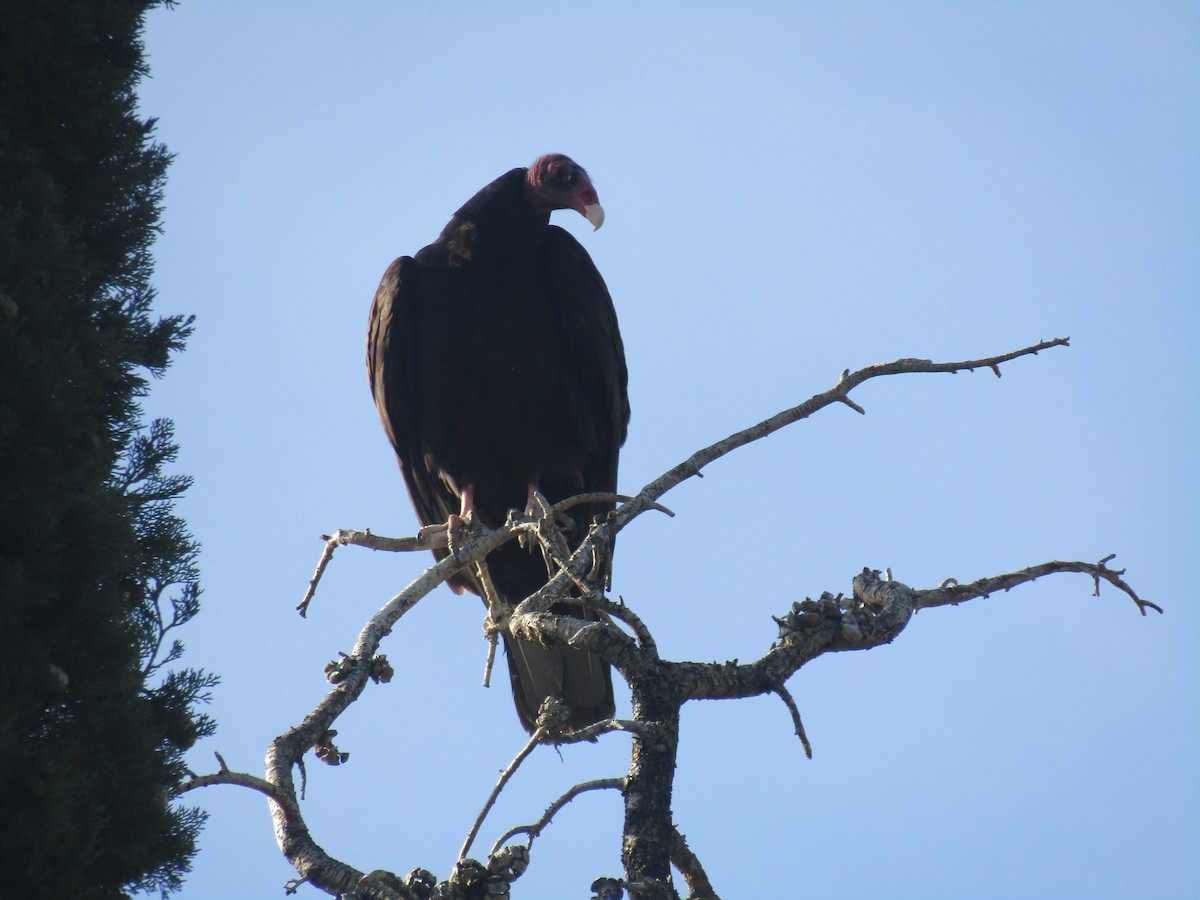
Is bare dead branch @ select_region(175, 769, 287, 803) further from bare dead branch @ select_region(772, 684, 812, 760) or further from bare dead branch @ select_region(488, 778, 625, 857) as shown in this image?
bare dead branch @ select_region(772, 684, 812, 760)

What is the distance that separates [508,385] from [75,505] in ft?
7.13

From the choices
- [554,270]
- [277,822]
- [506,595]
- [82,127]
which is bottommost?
[277,822]

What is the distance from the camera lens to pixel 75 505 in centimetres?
207

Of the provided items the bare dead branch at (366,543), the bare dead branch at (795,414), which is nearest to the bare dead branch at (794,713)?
the bare dead branch at (795,414)

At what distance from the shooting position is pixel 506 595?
4.47 m

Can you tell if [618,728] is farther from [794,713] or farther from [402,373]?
[402,373]

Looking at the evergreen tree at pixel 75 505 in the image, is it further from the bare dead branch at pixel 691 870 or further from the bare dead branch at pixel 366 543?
the bare dead branch at pixel 691 870

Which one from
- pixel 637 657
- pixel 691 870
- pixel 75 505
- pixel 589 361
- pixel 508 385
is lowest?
pixel 691 870

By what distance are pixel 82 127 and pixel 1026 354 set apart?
192cm

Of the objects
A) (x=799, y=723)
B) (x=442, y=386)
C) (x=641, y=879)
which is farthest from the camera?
(x=442, y=386)

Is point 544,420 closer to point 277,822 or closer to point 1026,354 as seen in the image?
point 1026,354

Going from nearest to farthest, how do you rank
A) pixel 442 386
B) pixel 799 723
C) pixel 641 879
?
pixel 641 879, pixel 799 723, pixel 442 386

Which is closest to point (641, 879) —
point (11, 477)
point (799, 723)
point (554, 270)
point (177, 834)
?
point (799, 723)

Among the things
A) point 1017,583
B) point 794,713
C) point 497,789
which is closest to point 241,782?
point 497,789
